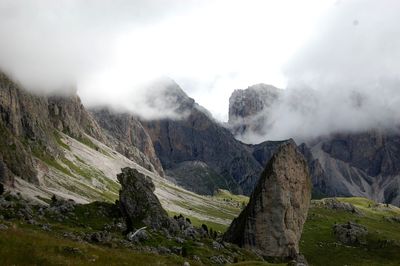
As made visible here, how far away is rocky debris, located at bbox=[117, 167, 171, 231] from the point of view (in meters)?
93.3

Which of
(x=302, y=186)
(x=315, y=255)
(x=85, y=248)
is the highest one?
(x=302, y=186)

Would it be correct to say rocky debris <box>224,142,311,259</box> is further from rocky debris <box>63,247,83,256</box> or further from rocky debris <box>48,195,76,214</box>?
rocky debris <box>63,247,83,256</box>

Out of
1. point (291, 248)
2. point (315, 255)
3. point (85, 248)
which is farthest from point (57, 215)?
point (315, 255)

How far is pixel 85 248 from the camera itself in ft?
127

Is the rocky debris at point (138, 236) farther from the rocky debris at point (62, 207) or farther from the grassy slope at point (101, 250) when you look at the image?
the rocky debris at point (62, 207)

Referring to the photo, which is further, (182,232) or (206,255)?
(182,232)

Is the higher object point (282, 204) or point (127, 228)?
point (282, 204)

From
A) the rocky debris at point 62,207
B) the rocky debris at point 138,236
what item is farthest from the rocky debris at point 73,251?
the rocky debris at point 62,207

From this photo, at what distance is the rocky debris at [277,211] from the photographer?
362 ft

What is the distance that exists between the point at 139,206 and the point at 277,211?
3456cm

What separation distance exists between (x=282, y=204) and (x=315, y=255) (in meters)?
62.8

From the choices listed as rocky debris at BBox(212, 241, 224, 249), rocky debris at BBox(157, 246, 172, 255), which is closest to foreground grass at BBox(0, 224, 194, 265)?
rocky debris at BBox(157, 246, 172, 255)

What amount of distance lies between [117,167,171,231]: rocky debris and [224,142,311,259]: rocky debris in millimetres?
24178

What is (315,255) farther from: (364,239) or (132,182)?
(132,182)
